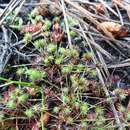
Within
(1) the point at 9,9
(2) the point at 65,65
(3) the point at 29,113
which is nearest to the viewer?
(3) the point at 29,113

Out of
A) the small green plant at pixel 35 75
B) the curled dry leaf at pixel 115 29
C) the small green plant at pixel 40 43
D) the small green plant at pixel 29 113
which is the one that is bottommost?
the small green plant at pixel 29 113

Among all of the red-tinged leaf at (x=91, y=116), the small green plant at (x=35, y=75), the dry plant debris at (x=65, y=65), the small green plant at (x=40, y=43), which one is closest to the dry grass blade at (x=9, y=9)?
the dry plant debris at (x=65, y=65)

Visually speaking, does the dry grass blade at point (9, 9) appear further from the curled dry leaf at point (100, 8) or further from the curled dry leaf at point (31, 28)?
the curled dry leaf at point (100, 8)

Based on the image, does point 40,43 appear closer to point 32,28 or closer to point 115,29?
point 32,28

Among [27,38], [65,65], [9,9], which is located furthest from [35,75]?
[9,9]

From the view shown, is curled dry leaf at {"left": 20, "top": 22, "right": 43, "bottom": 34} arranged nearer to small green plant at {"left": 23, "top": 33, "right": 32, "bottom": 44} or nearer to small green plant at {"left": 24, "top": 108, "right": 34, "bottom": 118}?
small green plant at {"left": 23, "top": 33, "right": 32, "bottom": 44}

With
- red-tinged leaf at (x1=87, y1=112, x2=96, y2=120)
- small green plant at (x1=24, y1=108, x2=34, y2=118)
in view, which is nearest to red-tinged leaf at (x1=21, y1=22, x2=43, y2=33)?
small green plant at (x1=24, y1=108, x2=34, y2=118)

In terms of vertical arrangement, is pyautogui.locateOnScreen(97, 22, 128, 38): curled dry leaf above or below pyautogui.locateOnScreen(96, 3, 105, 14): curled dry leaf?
below

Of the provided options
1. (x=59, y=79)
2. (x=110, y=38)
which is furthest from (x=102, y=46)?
(x=59, y=79)
